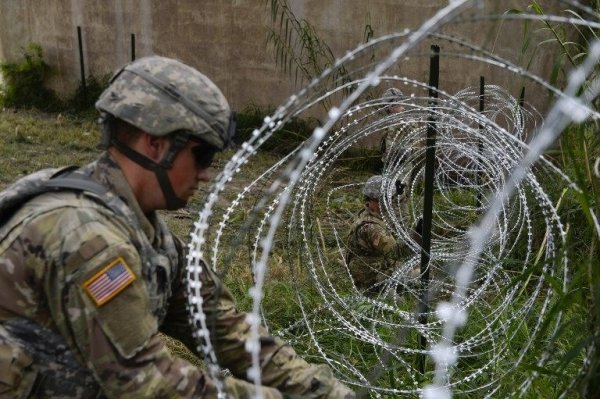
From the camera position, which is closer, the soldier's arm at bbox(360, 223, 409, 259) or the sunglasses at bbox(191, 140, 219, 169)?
the sunglasses at bbox(191, 140, 219, 169)

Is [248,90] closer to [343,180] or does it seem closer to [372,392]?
[343,180]

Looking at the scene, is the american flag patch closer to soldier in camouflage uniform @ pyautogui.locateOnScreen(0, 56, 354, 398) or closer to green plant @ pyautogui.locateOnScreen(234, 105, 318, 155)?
soldier in camouflage uniform @ pyautogui.locateOnScreen(0, 56, 354, 398)

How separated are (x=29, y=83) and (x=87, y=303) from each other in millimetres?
12878

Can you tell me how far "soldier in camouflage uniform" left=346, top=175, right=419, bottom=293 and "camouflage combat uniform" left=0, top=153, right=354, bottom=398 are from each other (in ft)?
11.1

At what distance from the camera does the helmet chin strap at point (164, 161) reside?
86.6 inches

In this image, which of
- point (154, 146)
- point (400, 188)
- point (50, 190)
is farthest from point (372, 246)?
point (50, 190)

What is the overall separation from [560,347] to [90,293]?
8.41 feet

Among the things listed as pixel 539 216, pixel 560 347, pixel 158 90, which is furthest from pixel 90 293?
pixel 539 216

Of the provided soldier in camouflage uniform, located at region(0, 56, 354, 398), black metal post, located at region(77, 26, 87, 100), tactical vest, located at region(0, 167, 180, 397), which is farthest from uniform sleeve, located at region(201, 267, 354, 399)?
black metal post, located at region(77, 26, 87, 100)

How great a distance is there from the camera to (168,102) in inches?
86.4

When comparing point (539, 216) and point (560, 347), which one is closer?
point (560, 347)

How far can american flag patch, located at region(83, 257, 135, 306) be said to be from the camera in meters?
1.96

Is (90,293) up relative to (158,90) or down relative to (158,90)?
down

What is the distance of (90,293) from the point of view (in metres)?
1.96
